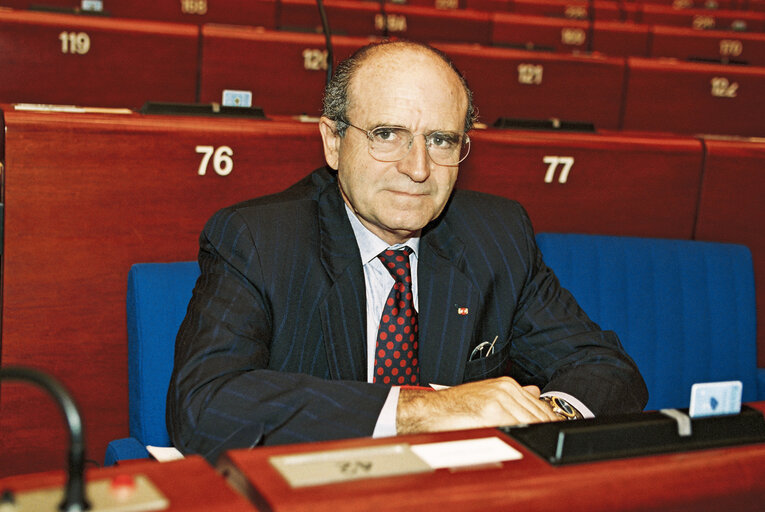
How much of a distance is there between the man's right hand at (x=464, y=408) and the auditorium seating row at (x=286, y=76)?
2483 mm

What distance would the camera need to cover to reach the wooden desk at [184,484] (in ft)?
1.96

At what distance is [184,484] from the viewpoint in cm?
64

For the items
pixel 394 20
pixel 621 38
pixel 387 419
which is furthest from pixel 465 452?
pixel 621 38

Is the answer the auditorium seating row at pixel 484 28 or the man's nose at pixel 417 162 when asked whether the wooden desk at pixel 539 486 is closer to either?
the man's nose at pixel 417 162

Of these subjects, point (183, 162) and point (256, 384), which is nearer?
point (256, 384)

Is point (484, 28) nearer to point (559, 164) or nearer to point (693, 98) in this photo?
point (693, 98)

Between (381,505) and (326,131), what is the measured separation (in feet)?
3.82

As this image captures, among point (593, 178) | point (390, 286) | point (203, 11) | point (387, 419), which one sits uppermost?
point (203, 11)

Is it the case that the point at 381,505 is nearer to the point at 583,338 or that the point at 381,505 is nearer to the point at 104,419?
the point at 583,338

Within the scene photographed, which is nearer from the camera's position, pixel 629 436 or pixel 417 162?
pixel 629 436

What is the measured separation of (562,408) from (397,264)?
410 millimetres

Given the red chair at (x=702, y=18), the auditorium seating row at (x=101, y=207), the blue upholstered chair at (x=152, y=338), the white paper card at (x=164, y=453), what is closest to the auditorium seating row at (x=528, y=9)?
the red chair at (x=702, y=18)

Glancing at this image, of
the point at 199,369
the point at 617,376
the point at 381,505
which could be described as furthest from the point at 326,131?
the point at 381,505

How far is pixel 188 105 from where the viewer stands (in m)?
2.05
